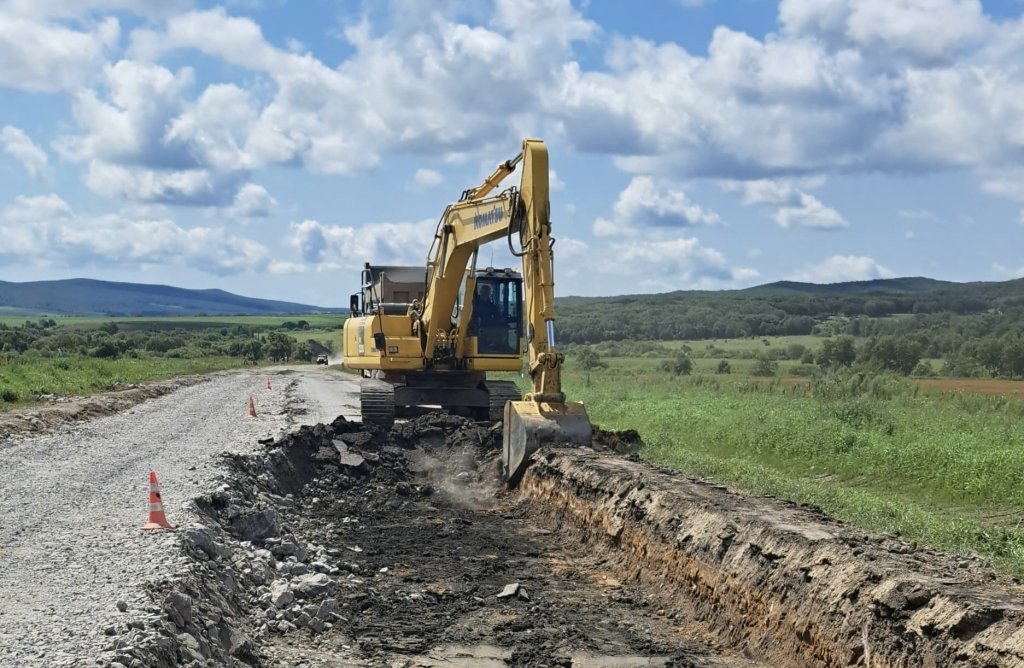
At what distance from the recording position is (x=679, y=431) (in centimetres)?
2195

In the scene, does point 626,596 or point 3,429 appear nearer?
point 626,596

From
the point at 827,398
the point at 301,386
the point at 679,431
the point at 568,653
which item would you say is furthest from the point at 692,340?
the point at 568,653

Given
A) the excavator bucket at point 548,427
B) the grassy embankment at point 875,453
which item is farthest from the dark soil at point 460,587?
the grassy embankment at point 875,453

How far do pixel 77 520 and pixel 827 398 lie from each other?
20.9 m

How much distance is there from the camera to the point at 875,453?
16.7 m

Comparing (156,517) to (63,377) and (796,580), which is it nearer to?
(796,580)

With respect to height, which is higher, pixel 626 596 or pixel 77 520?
pixel 77 520

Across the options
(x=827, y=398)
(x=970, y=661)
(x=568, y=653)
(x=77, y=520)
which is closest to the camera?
(x=970, y=661)

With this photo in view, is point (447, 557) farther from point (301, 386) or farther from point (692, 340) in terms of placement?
point (692, 340)

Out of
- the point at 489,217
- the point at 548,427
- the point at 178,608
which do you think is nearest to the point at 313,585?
the point at 178,608

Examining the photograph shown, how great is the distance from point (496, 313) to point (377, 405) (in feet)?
10.2

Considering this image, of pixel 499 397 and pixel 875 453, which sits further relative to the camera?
pixel 499 397

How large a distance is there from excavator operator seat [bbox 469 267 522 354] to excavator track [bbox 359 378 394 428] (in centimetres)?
212

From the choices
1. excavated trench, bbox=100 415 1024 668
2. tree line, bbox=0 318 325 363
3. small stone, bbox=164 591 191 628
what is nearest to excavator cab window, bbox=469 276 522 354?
excavated trench, bbox=100 415 1024 668
